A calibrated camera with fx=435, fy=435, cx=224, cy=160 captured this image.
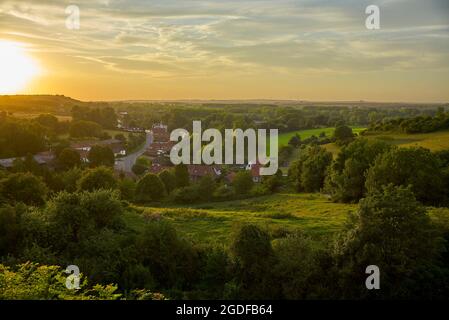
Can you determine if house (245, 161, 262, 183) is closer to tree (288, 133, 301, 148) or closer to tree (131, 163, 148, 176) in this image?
tree (131, 163, 148, 176)

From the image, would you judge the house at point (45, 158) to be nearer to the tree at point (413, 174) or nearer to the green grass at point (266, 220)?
the green grass at point (266, 220)

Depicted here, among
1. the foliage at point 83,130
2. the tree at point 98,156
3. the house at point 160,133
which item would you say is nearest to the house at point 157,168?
the tree at point 98,156

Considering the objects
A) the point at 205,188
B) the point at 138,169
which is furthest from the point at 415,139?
the point at 138,169

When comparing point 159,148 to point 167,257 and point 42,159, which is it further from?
point 167,257

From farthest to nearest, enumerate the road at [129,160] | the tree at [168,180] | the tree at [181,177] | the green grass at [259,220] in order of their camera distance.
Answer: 1. the road at [129,160]
2. the tree at [181,177]
3. the tree at [168,180]
4. the green grass at [259,220]
